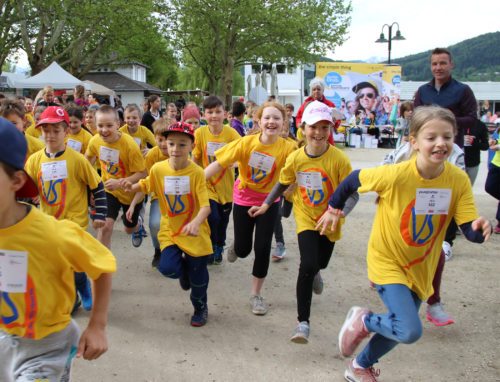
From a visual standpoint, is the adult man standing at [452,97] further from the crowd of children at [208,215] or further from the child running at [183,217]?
the child running at [183,217]

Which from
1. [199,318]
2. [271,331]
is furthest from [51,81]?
[271,331]

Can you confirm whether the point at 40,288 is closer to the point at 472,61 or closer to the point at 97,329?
the point at 97,329

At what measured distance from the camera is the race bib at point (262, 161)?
4594mm

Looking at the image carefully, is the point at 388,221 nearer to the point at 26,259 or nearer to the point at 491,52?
the point at 26,259

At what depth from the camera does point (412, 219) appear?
3018 mm

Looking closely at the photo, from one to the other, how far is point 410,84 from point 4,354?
56056 mm

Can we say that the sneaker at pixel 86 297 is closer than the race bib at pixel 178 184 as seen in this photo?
No

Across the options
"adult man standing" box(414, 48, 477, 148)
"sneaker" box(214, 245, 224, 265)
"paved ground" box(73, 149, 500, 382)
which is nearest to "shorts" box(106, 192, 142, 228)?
"paved ground" box(73, 149, 500, 382)

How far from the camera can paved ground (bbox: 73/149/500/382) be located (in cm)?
337

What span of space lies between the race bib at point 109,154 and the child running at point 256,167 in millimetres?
1322

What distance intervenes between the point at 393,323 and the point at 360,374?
52 centimetres

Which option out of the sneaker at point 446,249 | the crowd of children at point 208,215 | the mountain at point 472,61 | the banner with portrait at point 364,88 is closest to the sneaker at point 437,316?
the crowd of children at point 208,215

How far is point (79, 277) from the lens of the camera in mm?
4223

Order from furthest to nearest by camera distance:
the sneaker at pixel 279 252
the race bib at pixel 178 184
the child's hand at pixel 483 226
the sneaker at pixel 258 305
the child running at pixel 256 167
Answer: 1. the sneaker at pixel 279 252
2. the child running at pixel 256 167
3. the sneaker at pixel 258 305
4. the race bib at pixel 178 184
5. the child's hand at pixel 483 226
